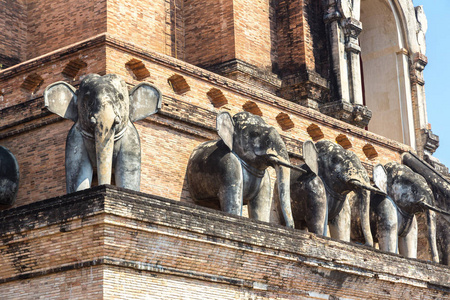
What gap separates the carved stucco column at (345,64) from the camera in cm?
2039

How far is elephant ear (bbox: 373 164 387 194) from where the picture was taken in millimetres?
15844

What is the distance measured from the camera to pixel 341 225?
1547cm

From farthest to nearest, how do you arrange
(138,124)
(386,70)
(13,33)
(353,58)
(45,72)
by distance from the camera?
(386,70) → (353,58) → (13,33) → (45,72) → (138,124)

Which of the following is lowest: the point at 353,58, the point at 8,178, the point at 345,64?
the point at 8,178

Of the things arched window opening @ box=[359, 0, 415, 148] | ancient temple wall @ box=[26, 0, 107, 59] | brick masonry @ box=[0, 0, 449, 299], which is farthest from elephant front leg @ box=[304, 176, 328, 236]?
arched window opening @ box=[359, 0, 415, 148]

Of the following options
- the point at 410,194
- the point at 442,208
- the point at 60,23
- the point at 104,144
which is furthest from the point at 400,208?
the point at 60,23

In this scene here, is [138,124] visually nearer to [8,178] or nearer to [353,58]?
[8,178]

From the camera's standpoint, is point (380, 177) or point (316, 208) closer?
point (316, 208)

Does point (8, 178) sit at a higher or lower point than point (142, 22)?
lower

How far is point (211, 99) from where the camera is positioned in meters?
15.5

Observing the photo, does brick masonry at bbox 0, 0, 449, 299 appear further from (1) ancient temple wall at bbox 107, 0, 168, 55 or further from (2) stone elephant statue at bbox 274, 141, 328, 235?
(2) stone elephant statue at bbox 274, 141, 328, 235

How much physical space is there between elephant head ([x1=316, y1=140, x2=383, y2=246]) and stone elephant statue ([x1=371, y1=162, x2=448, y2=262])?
0.75m

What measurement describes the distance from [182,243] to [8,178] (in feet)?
11.3

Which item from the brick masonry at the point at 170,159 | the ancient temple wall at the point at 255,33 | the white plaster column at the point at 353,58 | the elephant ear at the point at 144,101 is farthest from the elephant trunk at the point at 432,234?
the elephant ear at the point at 144,101
